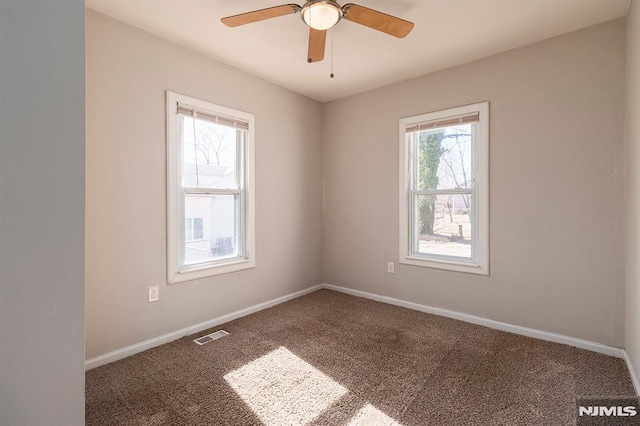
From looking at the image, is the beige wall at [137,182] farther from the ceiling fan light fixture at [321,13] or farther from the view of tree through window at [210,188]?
the ceiling fan light fixture at [321,13]

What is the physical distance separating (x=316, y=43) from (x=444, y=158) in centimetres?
181

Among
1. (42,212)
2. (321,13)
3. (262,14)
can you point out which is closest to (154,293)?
(42,212)

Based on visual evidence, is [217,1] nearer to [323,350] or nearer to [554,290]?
[323,350]

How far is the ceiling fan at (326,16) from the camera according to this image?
1795 mm

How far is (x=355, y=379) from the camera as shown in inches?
78.9

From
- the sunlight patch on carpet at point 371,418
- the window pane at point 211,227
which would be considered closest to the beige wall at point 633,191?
the sunlight patch on carpet at point 371,418

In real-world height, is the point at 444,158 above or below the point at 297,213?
above

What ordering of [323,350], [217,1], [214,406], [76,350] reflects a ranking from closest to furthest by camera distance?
[76,350], [214,406], [217,1], [323,350]

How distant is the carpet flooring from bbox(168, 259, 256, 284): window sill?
0.51 metres

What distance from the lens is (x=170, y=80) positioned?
101 inches

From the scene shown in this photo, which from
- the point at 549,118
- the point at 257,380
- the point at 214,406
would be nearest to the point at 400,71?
the point at 549,118

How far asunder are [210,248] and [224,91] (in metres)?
1.53

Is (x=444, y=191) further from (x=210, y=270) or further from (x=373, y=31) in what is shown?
(x=210, y=270)

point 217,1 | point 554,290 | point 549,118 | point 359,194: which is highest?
point 217,1
